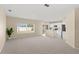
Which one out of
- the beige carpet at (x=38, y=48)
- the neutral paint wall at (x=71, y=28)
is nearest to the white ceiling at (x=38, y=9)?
the neutral paint wall at (x=71, y=28)

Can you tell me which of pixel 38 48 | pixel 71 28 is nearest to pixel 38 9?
pixel 38 48

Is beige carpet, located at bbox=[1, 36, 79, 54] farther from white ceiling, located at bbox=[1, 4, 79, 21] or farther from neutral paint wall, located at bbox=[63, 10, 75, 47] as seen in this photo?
white ceiling, located at bbox=[1, 4, 79, 21]

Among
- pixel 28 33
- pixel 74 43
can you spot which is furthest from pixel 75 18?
pixel 28 33

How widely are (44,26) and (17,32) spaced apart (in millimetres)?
4187

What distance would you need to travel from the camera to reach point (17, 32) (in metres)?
7.92

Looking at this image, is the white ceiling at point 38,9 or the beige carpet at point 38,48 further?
the beige carpet at point 38,48

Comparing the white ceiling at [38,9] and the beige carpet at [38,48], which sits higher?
the white ceiling at [38,9]

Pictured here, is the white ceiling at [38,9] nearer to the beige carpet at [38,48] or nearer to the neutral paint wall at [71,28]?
the neutral paint wall at [71,28]

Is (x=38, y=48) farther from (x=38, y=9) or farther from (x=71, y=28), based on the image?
(x=71, y=28)

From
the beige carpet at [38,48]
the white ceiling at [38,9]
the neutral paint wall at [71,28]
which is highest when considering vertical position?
the white ceiling at [38,9]

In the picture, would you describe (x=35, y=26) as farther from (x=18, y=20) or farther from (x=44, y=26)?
(x=18, y=20)

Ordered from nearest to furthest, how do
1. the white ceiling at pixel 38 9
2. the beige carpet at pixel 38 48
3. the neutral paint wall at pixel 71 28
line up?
the white ceiling at pixel 38 9 < the beige carpet at pixel 38 48 < the neutral paint wall at pixel 71 28

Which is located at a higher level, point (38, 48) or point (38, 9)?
point (38, 9)

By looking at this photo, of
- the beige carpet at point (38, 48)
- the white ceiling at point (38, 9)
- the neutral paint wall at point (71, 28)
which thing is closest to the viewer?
the white ceiling at point (38, 9)
